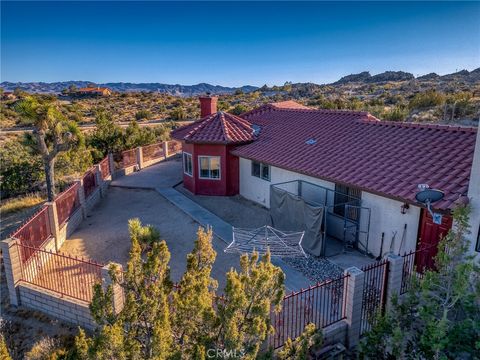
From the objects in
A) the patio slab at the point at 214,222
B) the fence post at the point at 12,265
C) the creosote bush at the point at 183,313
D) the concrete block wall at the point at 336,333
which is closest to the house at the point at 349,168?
the patio slab at the point at 214,222

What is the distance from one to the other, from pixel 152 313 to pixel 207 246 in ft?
4.31

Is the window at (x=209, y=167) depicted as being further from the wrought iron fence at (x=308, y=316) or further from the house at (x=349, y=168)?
the wrought iron fence at (x=308, y=316)

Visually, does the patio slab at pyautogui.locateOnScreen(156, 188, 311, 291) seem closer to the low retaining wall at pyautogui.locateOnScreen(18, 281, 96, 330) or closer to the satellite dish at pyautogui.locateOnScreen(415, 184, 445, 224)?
the satellite dish at pyautogui.locateOnScreen(415, 184, 445, 224)

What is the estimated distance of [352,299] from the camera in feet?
26.4

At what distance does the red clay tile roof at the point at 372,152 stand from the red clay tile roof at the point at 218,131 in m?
0.65

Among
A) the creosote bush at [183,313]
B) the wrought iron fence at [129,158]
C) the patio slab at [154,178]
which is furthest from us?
the wrought iron fence at [129,158]

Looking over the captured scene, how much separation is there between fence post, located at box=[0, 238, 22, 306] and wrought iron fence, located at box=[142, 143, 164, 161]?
647 inches

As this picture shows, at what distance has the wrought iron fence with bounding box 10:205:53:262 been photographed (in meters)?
10.4

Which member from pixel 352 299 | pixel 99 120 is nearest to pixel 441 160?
pixel 352 299

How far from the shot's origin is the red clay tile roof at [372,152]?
11128 mm

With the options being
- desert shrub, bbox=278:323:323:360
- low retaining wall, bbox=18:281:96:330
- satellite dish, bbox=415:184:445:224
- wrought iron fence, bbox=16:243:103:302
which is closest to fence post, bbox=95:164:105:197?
wrought iron fence, bbox=16:243:103:302

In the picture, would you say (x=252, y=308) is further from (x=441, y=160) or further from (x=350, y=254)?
(x=441, y=160)

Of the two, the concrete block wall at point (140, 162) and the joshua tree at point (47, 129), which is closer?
the joshua tree at point (47, 129)

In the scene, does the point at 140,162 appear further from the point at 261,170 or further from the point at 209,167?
the point at 261,170
